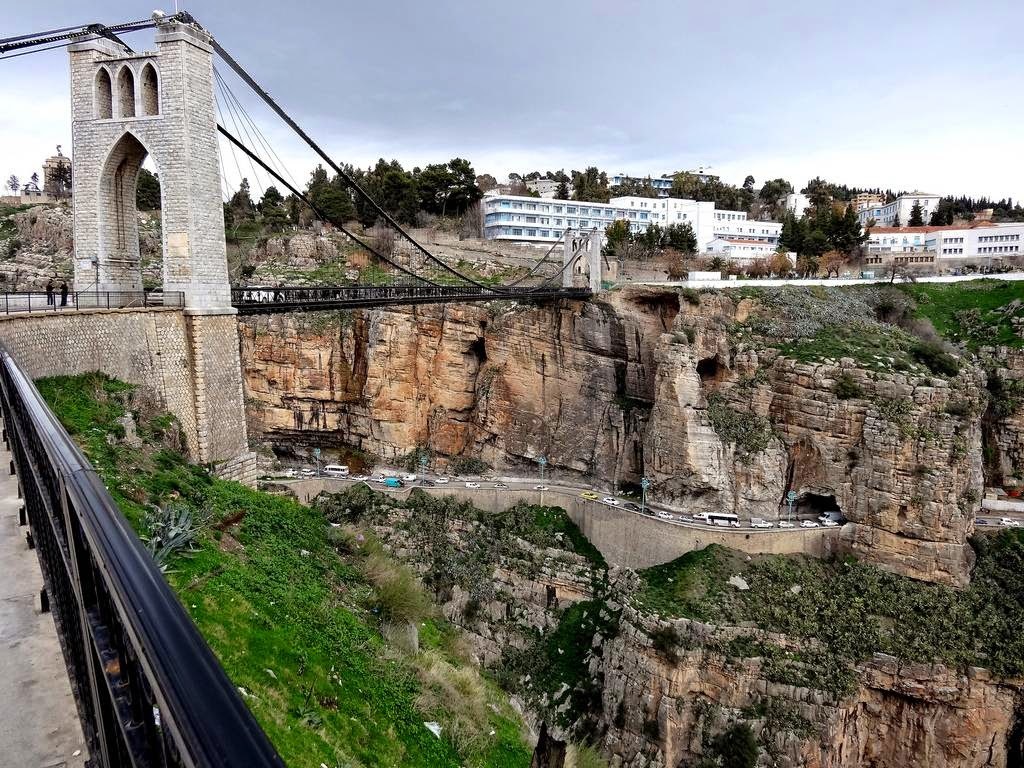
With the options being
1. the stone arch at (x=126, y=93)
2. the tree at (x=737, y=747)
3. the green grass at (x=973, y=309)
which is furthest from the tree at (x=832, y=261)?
the stone arch at (x=126, y=93)

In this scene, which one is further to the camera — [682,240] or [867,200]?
[867,200]

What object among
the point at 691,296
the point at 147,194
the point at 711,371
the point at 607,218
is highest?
the point at 147,194

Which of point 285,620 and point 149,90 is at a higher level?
point 149,90

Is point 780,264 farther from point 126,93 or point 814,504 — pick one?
point 126,93

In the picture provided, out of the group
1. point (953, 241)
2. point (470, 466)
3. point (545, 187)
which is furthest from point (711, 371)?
point (545, 187)

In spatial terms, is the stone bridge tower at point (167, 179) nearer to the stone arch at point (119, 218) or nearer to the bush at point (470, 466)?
the stone arch at point (119, 218)

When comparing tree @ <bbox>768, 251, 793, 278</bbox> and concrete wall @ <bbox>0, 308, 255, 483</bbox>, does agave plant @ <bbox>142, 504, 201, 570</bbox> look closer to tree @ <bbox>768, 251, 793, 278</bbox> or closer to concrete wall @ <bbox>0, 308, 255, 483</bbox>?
concrete wall @ <bbox>0, 308, 255, 483</bbox>
